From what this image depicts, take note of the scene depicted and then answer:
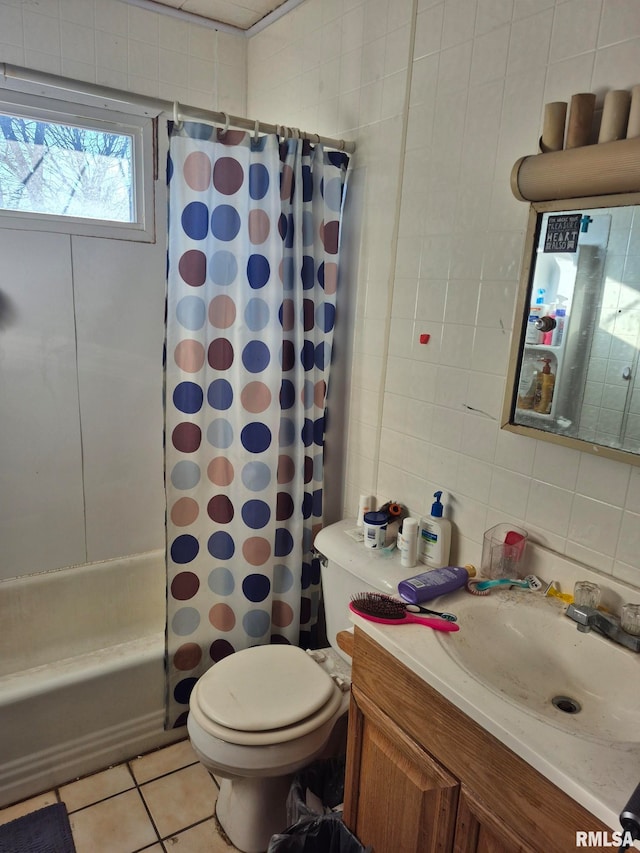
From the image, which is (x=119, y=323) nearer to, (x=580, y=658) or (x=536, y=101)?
(x=536, y=101)

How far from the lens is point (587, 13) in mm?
1223

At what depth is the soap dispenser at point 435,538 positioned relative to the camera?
161cm

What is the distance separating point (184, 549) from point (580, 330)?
4.43 feet

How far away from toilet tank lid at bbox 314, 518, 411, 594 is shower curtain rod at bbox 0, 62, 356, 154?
4.07ft

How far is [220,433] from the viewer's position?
191 centimetres

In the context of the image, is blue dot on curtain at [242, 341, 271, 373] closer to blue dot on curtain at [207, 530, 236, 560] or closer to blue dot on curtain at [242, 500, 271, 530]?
blue dot on curtain at [242, 500, 271, 530]

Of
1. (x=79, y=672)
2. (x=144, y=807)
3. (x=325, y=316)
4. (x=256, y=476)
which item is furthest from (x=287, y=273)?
(x=144, y=807)

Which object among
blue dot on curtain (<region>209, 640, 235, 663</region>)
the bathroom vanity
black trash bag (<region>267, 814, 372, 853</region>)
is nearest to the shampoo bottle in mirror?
the bathroom vanity

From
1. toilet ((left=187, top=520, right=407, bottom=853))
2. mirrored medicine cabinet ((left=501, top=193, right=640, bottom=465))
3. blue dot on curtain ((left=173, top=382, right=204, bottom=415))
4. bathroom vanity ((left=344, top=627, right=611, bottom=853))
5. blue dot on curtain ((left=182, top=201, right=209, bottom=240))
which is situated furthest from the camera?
blue dot on curtain ((left=173, top=382, right=204, bottom=415))

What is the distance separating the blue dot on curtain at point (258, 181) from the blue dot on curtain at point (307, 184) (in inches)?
5.4

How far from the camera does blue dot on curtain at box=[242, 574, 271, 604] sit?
204cm

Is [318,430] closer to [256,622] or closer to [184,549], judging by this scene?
[184,549]

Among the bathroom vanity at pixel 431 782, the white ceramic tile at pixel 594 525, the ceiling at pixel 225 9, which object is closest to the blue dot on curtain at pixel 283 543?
the bathroom vanity at pixel 431 782

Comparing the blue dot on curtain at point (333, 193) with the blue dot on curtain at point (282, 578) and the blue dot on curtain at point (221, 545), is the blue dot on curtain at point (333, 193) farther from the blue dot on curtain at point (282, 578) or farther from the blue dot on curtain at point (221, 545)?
the blue dot on curtain at point (282, 578)
